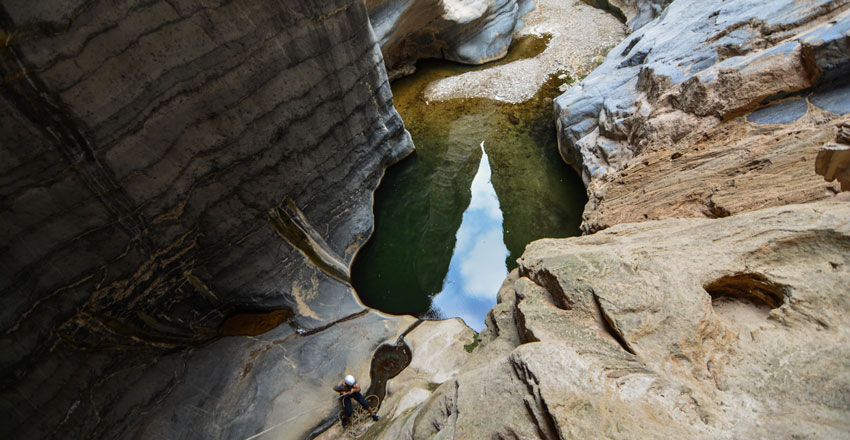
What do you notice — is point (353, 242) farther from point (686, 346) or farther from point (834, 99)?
point (834, 99)

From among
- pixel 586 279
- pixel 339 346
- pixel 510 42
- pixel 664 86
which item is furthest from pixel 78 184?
pixel 510 42

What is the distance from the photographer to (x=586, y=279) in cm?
276

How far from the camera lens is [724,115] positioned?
4.32m

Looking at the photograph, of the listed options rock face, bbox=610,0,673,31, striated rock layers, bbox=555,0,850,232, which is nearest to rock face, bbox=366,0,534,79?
rock face, bbox=610,0,673,31

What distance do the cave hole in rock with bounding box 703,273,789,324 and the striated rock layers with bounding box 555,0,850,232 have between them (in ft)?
3.94

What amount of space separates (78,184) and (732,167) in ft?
19.6

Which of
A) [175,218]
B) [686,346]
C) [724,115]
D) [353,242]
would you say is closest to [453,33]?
[353,242]

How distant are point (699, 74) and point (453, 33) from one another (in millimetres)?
7169

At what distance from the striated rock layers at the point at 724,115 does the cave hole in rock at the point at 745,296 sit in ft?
3.94

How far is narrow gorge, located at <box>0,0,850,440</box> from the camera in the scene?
218 cm

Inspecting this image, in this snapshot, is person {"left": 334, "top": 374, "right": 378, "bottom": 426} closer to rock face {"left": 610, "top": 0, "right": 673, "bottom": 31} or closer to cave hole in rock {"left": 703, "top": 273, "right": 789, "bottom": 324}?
cave hole in rock {"left": 703, "top": 273, "right": 789, "bottom": 324}

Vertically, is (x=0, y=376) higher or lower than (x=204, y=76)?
lower

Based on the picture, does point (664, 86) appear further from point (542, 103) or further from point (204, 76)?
point (204, 76)

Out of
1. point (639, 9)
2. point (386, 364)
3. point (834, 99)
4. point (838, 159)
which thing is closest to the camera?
point (838, 159)
